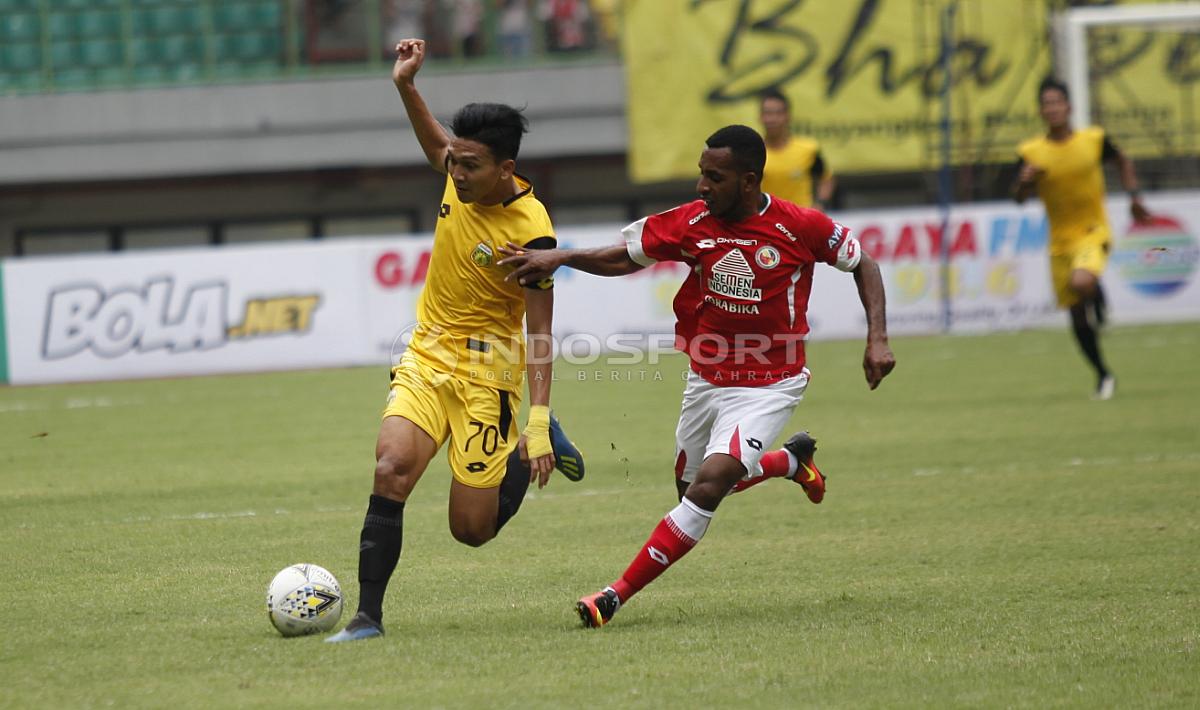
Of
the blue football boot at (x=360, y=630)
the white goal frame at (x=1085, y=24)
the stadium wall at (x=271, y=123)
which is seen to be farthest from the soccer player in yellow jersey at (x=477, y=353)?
the stadium wall at (x=271, y=123)

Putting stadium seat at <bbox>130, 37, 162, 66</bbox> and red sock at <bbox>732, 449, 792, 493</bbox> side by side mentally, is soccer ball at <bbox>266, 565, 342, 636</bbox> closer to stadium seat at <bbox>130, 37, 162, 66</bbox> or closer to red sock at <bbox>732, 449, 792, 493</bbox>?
red sock at <bbox>732, 449, 792, 493</bbox>

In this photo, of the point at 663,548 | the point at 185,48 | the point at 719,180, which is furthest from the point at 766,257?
the point at 185,48

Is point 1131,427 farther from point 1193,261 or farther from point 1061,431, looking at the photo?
point 1193,261

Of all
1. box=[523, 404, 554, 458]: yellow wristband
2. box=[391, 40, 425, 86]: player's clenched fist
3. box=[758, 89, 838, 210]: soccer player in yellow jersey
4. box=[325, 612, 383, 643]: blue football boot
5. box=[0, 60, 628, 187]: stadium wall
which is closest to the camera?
box=[325, 612, 383, 643]: blue football boot

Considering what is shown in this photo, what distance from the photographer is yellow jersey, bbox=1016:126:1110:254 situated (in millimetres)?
13578

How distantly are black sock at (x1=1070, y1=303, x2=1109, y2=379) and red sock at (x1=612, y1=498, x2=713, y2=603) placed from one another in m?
8.11

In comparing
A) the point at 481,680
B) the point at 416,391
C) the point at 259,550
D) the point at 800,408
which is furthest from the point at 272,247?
the point at 481,680

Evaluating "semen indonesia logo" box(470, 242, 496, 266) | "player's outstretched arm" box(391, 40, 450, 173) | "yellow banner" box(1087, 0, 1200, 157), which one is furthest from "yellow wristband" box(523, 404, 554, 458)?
"yellow banner" box(1087, 0, 1200, 157)

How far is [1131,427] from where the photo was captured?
1175cm

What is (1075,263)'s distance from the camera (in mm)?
13383

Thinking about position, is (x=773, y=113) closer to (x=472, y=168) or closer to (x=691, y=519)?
(x=472, y=168)

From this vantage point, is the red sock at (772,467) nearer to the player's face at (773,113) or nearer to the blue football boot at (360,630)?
the blue football boot at (360,630)

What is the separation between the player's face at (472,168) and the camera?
616cm

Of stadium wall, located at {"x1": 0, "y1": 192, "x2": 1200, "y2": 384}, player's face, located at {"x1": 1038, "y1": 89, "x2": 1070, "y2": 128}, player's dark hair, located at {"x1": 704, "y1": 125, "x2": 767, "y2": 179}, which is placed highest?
player's dark hair, located at {"x1": 704, "y1": 125, "x2": 767, "y2": 179}
